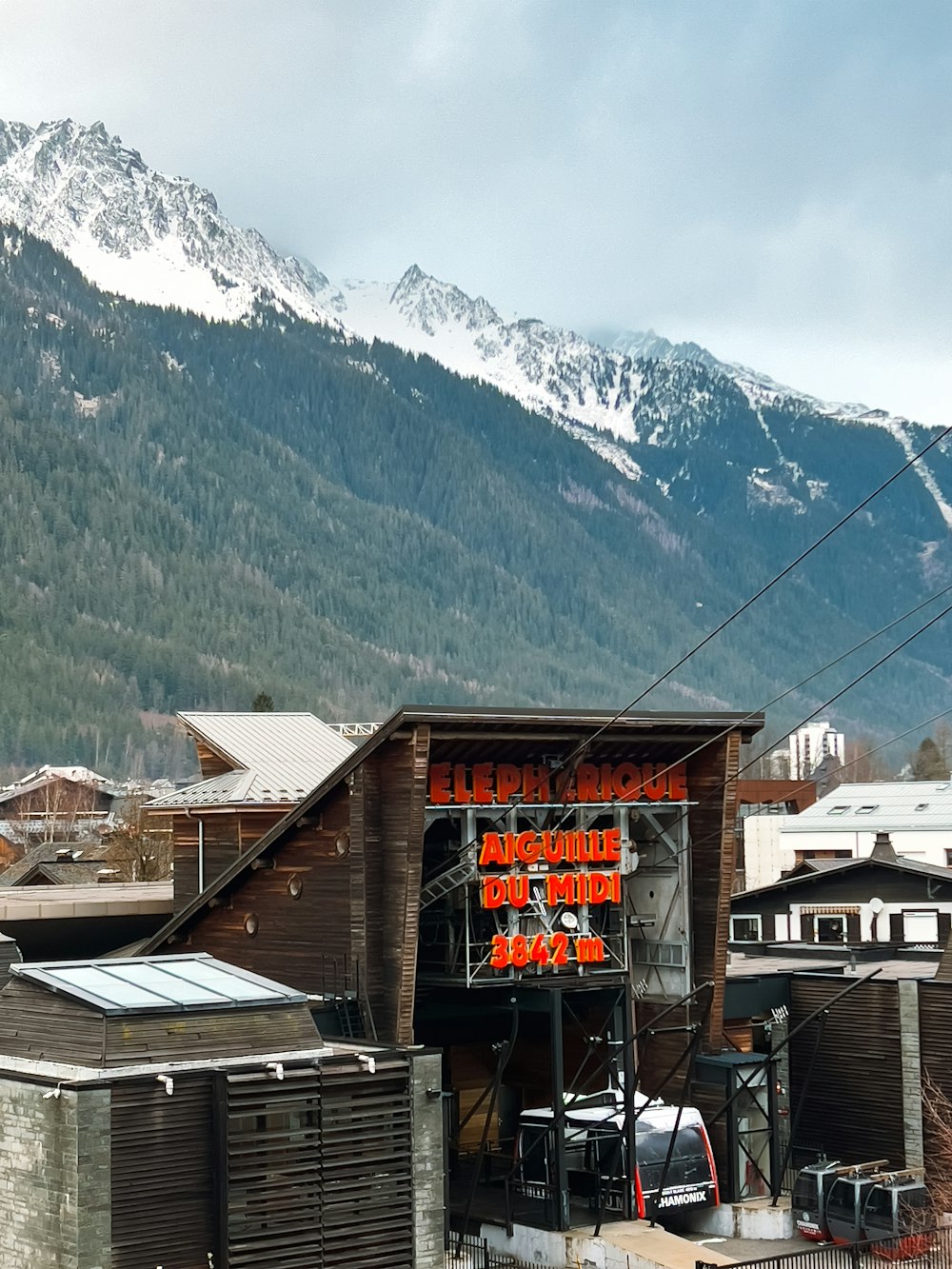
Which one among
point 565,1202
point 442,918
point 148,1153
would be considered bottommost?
point 565,1202

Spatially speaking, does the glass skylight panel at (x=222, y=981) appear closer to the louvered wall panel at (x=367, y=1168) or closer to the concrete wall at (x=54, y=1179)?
the louvered wall panel at (x=367, y=1168)

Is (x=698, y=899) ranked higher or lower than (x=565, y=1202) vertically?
higher

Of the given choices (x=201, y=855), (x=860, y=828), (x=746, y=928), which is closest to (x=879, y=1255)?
(x=201, y=855)

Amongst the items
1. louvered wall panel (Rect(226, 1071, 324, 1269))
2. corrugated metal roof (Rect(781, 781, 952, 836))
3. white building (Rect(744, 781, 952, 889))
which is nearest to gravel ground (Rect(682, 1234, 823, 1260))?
louvered wall panel (Rect(226, 1071, 324, 1269))

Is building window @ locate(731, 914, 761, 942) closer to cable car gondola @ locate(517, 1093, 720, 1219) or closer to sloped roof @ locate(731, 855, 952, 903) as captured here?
sloped roof @ locate(731, 855, 952, 903)

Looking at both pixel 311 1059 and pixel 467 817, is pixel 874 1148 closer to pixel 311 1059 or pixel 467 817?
pixel 467 817

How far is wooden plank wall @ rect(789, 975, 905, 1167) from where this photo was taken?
56969mm

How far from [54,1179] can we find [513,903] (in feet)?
62.3

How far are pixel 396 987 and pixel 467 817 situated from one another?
5214 mm

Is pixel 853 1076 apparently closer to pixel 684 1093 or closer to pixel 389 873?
pixel 684 1093

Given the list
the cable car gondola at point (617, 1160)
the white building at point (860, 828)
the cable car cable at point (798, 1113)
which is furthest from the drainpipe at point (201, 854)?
the white building at point (860, 828)

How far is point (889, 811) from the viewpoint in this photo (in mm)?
115562

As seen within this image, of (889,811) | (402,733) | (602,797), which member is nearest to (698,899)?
(602,797)

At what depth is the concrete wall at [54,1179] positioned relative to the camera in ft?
115
